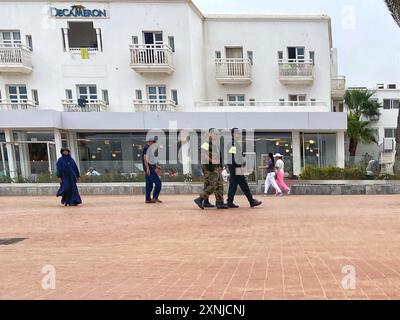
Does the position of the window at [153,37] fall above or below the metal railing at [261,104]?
above

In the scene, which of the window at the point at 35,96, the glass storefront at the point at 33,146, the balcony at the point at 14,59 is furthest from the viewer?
the window at the point at 35,96

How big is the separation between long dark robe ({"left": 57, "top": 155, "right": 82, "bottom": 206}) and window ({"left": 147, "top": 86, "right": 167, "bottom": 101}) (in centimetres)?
1144

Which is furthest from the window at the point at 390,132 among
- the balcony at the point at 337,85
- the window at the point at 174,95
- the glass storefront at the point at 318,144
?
the window at the point at 174,95

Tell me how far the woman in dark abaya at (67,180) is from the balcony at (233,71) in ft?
44.0

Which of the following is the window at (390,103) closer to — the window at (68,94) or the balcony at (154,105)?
the balcony at (154,105)

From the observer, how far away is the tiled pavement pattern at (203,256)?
259cm

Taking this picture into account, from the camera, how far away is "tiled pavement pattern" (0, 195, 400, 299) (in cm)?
259

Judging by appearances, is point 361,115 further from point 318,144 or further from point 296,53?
point 318,144

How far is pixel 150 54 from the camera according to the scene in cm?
1911

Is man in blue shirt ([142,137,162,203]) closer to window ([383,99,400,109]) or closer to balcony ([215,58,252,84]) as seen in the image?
balcony ([215,58,252,84])

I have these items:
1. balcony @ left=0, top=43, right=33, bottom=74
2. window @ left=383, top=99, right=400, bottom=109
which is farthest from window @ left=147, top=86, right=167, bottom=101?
window @ left=383, top=99, right=400, bottom=109

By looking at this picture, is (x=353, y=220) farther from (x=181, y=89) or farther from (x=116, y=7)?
(x=116, y=7)

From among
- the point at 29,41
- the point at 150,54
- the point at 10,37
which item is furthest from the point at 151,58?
the point at 10,37

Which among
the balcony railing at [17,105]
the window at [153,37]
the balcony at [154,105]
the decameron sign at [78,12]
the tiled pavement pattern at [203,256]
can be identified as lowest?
the tiled pavement pattern at [203,256]
